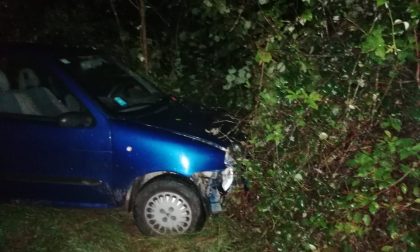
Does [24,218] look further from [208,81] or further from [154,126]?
[208,81]

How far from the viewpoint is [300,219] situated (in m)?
3.84

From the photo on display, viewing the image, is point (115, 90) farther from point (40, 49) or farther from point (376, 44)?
point (376, 44)

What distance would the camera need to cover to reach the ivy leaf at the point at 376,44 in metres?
3.33

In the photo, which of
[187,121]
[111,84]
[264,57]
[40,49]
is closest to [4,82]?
[40,49]

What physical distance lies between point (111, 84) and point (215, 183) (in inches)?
54.5

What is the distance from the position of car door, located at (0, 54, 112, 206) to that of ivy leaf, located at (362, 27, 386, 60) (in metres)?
2.13

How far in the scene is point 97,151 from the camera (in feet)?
13.6

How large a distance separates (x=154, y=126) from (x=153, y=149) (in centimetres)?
23

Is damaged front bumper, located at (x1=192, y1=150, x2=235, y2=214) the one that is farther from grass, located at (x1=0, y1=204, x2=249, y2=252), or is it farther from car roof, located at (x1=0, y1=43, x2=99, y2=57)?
car roof, located at (x1=0, y1=43, x2=99, y2=57)

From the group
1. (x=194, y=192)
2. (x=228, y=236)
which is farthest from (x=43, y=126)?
(x=228, y=236)

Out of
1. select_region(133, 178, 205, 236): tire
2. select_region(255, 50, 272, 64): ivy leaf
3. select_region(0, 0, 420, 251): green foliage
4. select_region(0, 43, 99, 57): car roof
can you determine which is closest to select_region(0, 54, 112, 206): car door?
select_region(0, 43, 99, 57): car roof

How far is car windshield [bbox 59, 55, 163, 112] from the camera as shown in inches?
171

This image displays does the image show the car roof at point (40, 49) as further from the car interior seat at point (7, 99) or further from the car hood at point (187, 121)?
the car hood at point (187, 121)

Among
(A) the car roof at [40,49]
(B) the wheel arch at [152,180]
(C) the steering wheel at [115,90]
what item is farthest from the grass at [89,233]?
(A) the car roof at [40,49]
